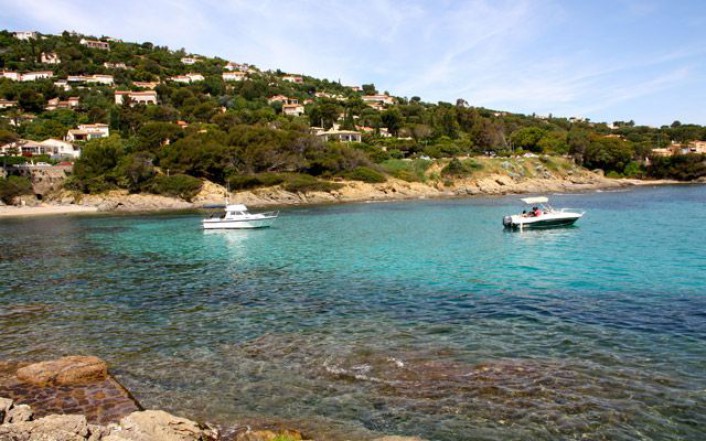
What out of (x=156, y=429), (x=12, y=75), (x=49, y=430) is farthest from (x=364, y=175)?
(x=12, y=75)

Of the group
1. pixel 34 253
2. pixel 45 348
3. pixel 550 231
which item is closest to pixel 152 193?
pixel 34 253

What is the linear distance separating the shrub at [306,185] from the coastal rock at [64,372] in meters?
67.9

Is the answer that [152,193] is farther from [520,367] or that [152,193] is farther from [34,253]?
[520,367]

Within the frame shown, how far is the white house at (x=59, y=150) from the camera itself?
296 feet

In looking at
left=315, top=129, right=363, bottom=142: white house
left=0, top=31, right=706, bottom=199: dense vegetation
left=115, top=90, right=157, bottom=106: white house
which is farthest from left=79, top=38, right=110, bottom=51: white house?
left=315, top=129, right=363, bottom=142: white house

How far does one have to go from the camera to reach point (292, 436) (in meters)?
7.94

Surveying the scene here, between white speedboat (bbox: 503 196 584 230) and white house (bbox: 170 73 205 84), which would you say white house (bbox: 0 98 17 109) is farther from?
white speedboat (bbox: 503 196 584 230)

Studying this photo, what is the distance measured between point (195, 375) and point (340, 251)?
729 inches

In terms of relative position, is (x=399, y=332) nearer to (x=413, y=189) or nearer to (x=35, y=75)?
(x=413, y=189)

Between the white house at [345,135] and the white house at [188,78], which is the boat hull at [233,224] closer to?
the white house at [345,135]

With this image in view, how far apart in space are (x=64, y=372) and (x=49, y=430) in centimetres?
444

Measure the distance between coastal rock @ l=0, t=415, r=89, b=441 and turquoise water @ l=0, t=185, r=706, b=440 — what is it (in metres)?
2.54

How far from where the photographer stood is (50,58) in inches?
6875

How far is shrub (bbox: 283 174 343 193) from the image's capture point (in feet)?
258
